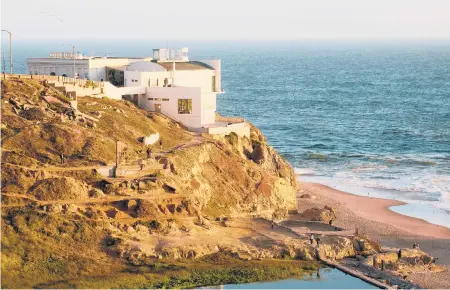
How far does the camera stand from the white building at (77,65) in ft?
265

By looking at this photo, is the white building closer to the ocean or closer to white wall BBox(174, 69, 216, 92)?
white wall BBox(174, 69, 216, 92)

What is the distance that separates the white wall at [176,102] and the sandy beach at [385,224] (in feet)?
33.9

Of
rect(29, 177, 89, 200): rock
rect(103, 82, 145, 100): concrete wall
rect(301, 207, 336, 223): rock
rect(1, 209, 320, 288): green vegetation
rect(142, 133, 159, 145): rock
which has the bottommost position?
rect(301, 207, 336, 223): rock

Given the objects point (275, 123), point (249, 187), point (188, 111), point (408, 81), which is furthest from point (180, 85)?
point (408, 81)

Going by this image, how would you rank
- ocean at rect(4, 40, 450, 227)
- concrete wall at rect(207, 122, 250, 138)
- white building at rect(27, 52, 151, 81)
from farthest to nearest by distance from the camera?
1. ocean at rect(4, 40, 450, 227)
2. white building at rect(27, 52, 151, 81)
3. concrete wall at rect(207, 122, 250, 138)

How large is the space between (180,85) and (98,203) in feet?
92.7

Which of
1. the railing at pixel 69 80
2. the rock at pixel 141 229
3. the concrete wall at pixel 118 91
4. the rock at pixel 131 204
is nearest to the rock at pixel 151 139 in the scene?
the railing at pixel 69 80

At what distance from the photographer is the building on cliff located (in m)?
74.8

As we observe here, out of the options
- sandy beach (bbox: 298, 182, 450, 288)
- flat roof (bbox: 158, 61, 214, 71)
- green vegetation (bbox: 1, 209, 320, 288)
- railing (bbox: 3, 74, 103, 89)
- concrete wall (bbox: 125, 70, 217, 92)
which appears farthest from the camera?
flat roof (bbox: 158, 61, 214, 71)

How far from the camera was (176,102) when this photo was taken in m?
74.9

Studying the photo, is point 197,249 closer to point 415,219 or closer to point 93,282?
point 93,282

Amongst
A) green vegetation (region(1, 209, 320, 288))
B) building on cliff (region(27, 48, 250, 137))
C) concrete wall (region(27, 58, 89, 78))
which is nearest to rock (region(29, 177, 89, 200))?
green vegetation (region(1, 209, 320, 288))

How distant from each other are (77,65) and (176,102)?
433 inches

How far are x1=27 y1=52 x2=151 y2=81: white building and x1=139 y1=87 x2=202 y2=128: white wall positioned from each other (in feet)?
22.7
